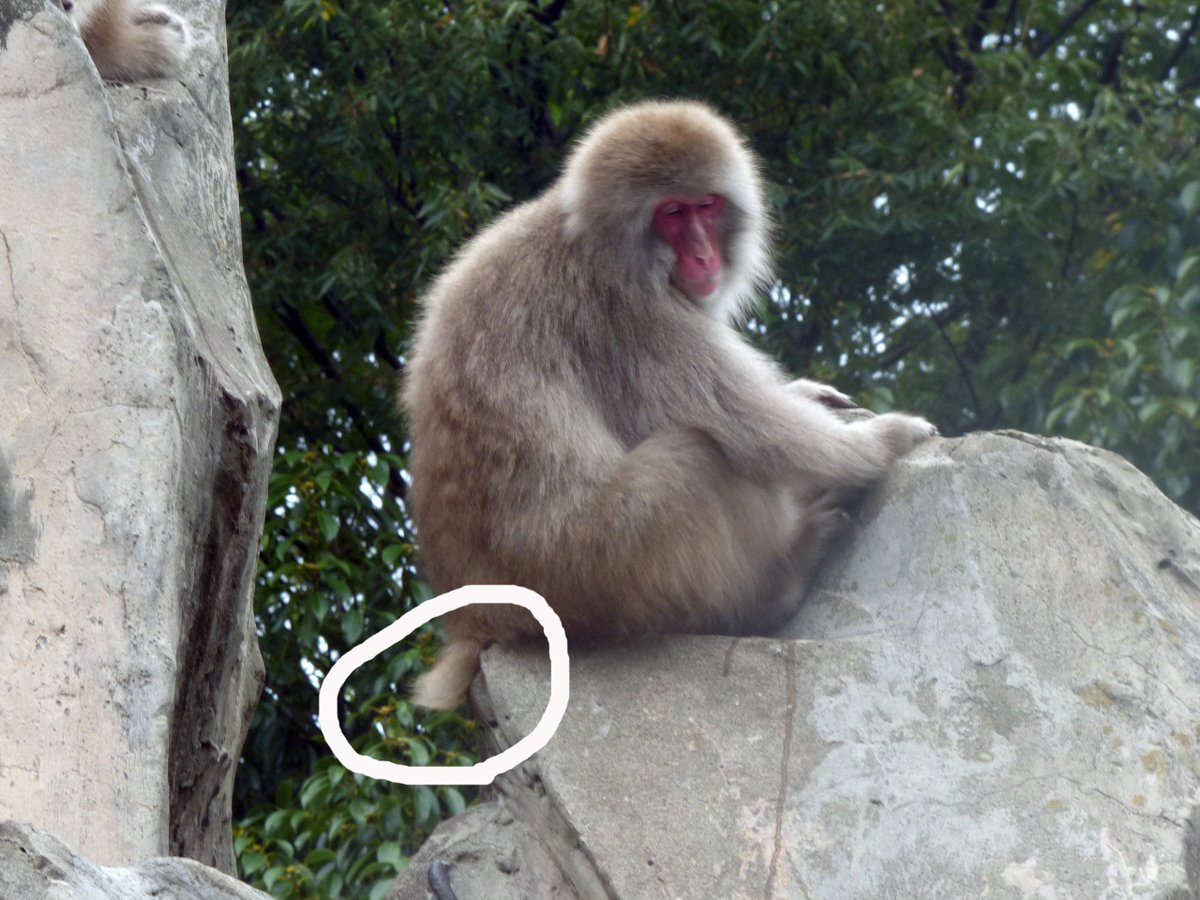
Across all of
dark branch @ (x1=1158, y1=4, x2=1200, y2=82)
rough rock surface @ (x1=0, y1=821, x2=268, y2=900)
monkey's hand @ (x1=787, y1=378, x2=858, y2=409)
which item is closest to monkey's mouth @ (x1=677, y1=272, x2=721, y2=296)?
monkey's hand @ (x1=787, y1=378, x2=858, y2=409)

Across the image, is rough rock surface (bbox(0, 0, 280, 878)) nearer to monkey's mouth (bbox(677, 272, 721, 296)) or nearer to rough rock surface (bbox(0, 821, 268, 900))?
rough rock surface (bbox(0, 821, 268, 900))

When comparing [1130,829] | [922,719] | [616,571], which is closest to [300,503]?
[616,571]

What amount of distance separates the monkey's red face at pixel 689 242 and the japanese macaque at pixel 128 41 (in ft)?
4.49

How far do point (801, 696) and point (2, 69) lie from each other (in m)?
2.02

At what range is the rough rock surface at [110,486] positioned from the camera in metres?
2.90

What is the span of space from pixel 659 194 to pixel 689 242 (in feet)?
0.42

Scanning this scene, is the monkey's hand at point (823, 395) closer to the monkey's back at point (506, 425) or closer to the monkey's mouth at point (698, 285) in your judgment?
the monkey's mouth at point (698, 285)

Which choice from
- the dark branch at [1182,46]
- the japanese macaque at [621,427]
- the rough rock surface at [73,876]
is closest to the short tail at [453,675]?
the japanese macaque at [621,427]

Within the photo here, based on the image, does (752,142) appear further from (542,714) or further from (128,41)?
(542,714)

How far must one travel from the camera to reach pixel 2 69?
340 centimetres

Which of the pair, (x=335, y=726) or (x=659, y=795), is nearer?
(x=659, y=795)

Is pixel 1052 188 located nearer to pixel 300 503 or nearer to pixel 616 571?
pixel 300 503

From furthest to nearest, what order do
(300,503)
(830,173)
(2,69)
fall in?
(830,173), (300,503), (2,69)

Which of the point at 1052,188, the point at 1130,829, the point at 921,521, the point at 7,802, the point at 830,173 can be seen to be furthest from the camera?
the point at 830,173
